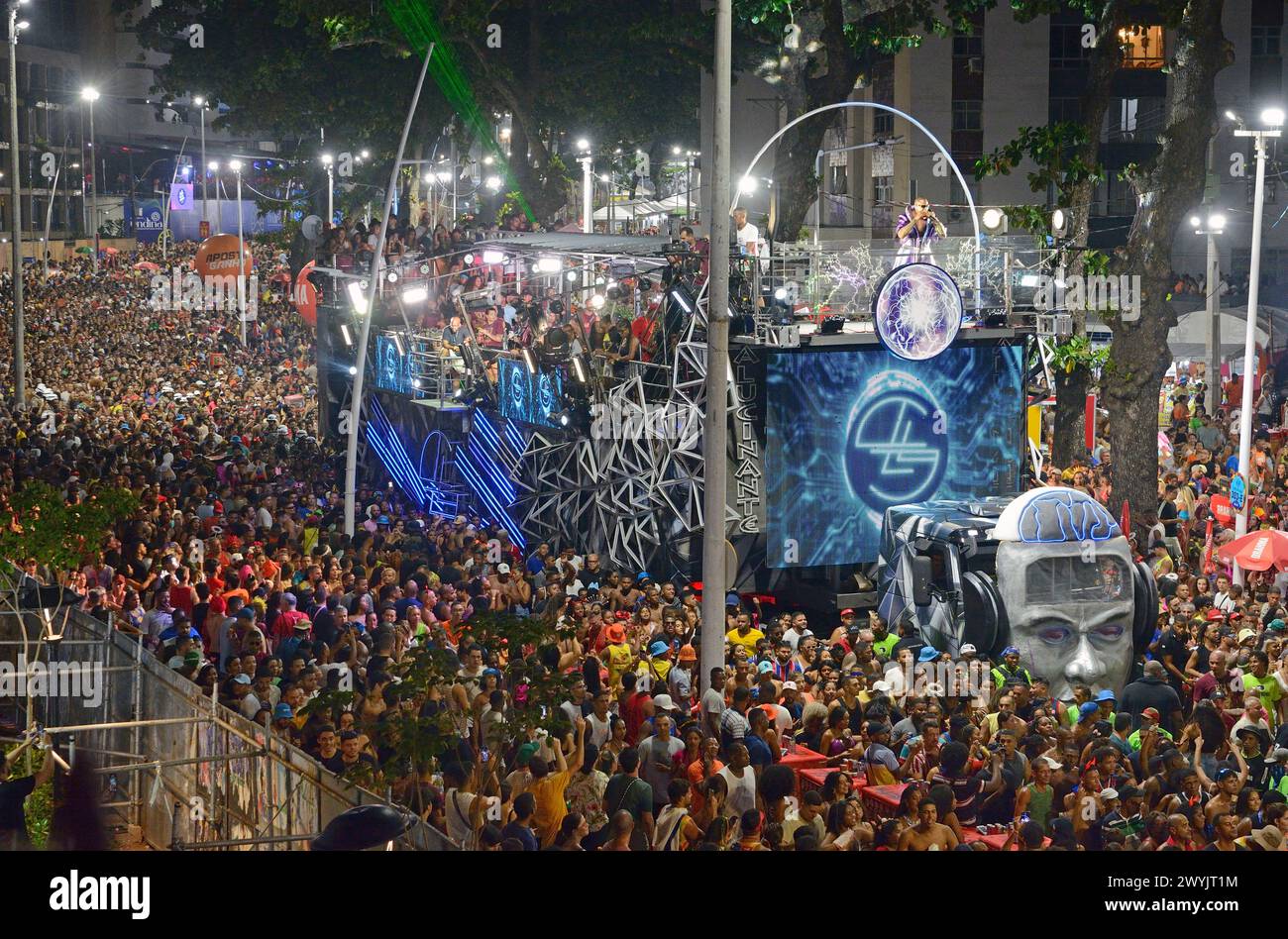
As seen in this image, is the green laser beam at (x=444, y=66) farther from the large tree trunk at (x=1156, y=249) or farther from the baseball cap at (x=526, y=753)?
the baseball cap at (x=526, y=753)

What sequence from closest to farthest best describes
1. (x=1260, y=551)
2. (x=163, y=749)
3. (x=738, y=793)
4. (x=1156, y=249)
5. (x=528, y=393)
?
(x=738, y=793) < (x=163, y=749) < (x=1260, y=551) < (x=528, y=393) < (x=1156, y=249)

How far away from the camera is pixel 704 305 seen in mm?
22094

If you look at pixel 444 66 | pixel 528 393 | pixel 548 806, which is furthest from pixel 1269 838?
pixel 444 66

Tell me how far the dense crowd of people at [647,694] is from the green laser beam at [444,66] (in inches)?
489

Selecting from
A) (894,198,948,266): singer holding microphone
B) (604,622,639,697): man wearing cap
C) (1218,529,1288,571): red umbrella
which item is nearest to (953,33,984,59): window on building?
(894,198,948,266): singer holding microphone

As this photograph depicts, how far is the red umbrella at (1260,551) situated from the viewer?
19953mm

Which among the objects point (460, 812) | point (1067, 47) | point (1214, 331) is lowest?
point (460, 812)

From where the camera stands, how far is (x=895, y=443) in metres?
23.3

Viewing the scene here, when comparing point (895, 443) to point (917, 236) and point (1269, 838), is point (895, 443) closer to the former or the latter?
point (917, 236)

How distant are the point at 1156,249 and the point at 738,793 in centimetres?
1735

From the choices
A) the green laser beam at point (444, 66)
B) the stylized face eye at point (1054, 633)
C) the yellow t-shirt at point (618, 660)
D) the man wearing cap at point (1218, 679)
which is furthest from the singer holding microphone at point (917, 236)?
the green laser beam at point (444, 66)

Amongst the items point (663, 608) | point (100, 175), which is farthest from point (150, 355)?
point (100, 175)

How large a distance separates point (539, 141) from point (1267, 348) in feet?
55.2

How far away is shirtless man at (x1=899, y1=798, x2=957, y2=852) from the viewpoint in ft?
34.1
